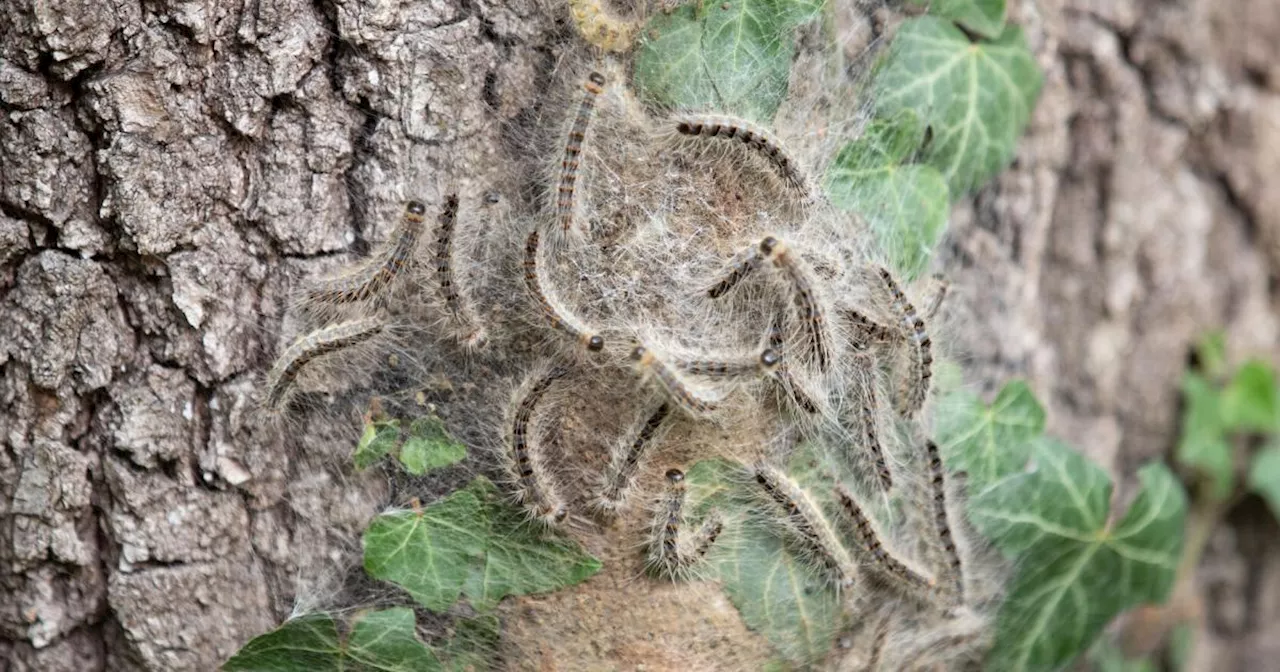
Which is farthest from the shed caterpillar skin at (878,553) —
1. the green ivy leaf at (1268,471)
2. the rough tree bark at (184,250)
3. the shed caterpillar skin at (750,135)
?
the green ivy leaf at (1268,471)

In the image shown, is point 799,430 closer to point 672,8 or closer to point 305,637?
point 672,8

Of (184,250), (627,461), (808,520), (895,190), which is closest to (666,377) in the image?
(627,461)

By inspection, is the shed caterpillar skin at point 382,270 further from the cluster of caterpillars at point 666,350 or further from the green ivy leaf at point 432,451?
the green ivy leaf at point 432,451

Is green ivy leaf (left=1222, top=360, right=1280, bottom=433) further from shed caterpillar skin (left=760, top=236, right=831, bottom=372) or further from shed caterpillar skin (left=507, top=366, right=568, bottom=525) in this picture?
shed caterpillar skin (left=507, top=366, right=568, bottom=525)

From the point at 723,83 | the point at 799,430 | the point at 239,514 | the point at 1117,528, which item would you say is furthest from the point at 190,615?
the point at 1117,528

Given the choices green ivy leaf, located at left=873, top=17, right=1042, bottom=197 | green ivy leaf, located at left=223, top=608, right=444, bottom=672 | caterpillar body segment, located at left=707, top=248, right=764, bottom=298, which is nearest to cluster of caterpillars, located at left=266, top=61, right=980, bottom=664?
caterpillar body segment, located at left=707, top=248, right=764, bottom=298
